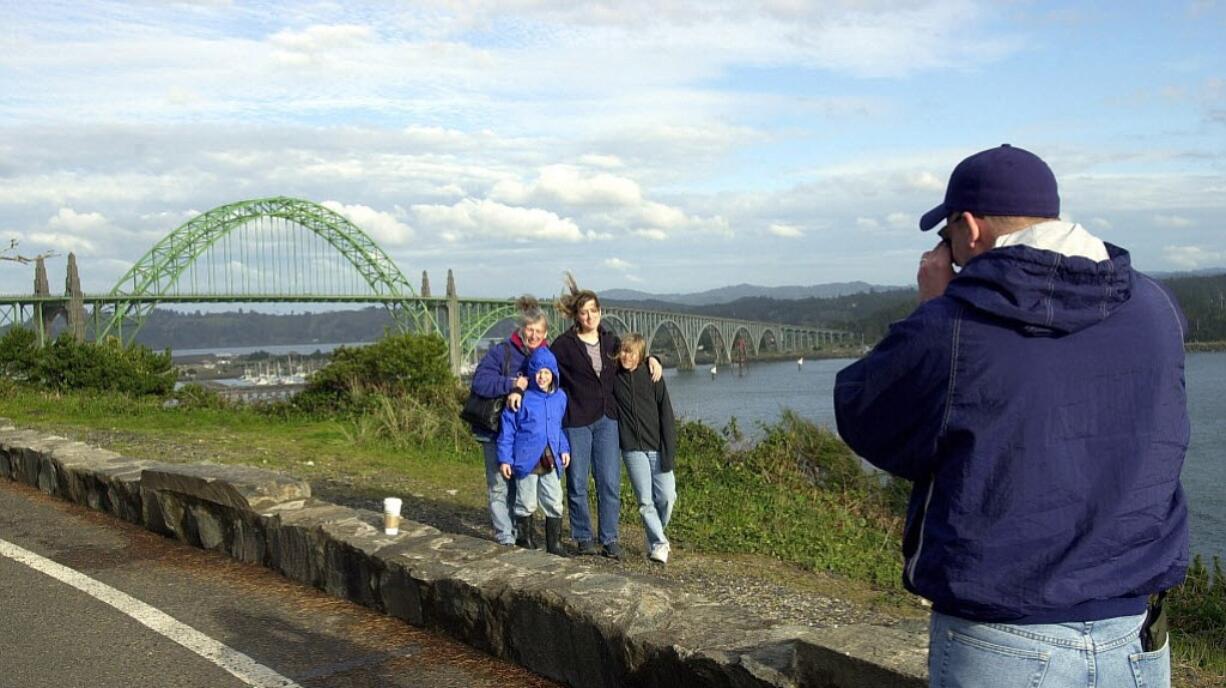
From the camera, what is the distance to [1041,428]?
6.33 ft

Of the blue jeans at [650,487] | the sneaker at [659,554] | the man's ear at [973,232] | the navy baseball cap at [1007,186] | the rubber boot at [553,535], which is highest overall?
the navy baseball cap at [1007,186]

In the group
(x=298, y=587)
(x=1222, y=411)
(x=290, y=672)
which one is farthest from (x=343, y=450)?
(x=1222, y=411)

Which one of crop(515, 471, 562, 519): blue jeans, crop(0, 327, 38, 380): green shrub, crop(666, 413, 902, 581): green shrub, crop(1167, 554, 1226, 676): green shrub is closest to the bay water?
crop(666, 413, 902, 581): green shrub

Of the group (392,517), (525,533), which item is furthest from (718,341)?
(392,517)

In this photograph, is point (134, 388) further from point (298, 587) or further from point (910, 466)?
point (910, 466)

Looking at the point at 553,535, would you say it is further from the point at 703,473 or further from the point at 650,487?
the point at 703,473

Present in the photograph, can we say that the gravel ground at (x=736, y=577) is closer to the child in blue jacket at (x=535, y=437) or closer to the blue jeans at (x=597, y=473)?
the blue jeans at (x=597, y=473)

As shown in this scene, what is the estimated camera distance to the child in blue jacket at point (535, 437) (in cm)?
672

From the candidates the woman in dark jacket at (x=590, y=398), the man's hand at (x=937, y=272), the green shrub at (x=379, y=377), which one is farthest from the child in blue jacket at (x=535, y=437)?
the green shrub at (x=379, y=377)

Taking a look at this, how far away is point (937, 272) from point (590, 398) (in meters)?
4.97

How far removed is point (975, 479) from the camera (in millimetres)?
1958

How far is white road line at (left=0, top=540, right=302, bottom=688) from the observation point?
433 centimetres

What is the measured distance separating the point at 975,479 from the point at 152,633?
4042 millimetres

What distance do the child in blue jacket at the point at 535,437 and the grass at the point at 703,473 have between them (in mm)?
1621
